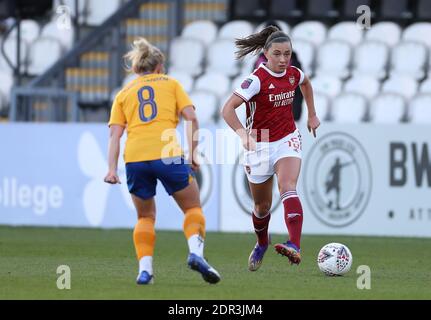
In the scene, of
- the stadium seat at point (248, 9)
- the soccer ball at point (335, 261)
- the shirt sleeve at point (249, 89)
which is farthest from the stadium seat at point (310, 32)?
the soccer ball at point (335, 261)

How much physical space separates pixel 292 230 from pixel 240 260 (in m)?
1.85

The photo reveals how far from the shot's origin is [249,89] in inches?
416

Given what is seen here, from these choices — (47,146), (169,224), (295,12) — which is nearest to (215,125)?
(169,224)

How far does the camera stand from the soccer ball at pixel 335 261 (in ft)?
33.9

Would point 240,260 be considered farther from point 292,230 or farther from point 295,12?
point 295,12

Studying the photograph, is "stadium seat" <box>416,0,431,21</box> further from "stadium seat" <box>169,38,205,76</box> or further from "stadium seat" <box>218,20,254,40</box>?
"stadium seat" <box>169,38,205,76</box>

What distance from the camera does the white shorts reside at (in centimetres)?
1076

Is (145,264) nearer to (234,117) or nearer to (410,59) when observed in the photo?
(234,117)

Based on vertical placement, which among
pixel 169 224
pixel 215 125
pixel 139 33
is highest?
pixel 139 33

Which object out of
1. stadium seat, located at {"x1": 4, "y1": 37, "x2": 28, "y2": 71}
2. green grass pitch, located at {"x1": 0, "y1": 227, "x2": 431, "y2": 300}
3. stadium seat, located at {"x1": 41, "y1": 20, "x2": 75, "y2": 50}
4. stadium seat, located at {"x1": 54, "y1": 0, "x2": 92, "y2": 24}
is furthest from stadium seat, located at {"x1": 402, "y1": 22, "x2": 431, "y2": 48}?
stadium seat, located at {"x1": 4, "y1": 37, "x2": 28, "y2": 71}

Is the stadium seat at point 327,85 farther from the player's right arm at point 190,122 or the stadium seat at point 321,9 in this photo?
the player's right arm at point 190,122

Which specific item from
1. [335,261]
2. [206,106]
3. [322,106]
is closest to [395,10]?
[322,106]

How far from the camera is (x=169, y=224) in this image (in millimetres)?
16891

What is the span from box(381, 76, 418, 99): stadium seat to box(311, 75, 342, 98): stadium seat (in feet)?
2.48
